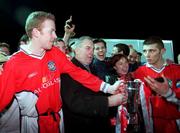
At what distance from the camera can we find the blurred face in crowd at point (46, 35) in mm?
3123

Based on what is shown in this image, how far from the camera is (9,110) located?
11.0 feet

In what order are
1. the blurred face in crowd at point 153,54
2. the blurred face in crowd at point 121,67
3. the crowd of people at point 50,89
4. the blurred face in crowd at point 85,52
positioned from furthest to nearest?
the blurred face in crowd at point 121,67 < the blurred face in crowd at point 153,54 < the blurred face in crowd at point 85,52 < the crowd of people at point 50,89

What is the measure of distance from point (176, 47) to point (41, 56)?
890cm

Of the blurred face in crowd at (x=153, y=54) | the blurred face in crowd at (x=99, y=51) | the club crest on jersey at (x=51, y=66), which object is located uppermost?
the blurred face in crowd at (x=99, y=51)

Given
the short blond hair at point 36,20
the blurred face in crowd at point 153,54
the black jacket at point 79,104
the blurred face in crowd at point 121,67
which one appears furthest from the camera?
the blurred face in crowd at point 121,67

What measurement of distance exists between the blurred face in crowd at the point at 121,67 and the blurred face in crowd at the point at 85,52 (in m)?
0.71

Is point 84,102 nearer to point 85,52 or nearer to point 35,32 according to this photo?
point 35,32

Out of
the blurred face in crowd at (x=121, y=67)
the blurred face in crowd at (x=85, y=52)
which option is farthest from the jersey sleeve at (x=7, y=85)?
the blurred face in crowd at (x=121, y=67)

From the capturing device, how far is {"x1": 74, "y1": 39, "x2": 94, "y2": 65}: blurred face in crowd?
4137mm

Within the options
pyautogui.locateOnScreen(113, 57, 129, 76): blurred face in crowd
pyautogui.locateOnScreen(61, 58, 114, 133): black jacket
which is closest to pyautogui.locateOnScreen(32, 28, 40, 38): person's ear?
pyautogui.locateOnScreen(61, 58, 114, 133): black jacket

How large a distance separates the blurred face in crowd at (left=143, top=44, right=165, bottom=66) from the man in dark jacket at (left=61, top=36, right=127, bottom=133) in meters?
0.96

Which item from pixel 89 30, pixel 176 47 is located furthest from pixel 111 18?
pixel 176 47

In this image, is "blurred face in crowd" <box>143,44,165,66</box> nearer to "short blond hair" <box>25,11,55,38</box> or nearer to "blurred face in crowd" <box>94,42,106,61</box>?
"blurred face in crowd" <box>94,42,106,61</box>

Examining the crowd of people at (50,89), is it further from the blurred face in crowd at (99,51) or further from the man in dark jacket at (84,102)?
the blurred face in crowd at (99,51)
